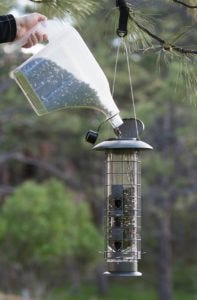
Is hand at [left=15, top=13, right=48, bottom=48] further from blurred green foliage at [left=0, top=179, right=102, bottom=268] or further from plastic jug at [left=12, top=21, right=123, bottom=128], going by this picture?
blurred green foliage at [left=0, top=179, right=102, bottom=268]

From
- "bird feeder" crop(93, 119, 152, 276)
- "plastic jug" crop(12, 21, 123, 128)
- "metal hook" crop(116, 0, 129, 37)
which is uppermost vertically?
"metal hook" crop(116, 0, 129, 37)

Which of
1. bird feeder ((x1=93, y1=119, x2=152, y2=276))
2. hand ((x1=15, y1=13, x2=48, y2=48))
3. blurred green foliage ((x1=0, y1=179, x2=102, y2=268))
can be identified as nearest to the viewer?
hand ((x1=15, y1=13, x2=48, y2=48))

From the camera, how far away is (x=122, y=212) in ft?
9.79

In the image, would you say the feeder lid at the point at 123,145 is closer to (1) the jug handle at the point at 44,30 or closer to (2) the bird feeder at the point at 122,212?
(2) the bird feeder at the point at 122,212

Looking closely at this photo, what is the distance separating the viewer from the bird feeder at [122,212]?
2934 millimetres

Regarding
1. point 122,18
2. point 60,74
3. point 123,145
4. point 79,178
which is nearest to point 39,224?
point 79,178

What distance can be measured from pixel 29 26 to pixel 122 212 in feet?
2.72

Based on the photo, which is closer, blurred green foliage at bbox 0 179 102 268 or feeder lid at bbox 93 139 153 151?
feeder lid at bbox 93 139 153 151

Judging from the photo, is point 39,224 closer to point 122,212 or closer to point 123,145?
point 122,212

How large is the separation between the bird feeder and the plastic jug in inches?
15.8

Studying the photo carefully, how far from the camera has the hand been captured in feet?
7.93

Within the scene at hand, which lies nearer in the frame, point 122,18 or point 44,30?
point 44,30

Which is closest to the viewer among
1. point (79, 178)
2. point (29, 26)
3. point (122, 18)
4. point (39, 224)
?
point (29, 26)

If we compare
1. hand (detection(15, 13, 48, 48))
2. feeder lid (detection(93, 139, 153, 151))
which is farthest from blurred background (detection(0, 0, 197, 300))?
hand (detection(15, 13, 48, 48))
